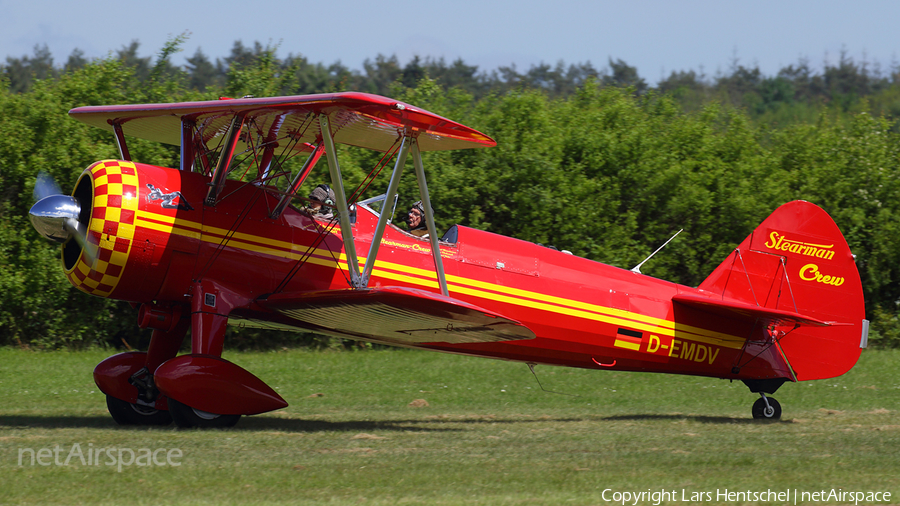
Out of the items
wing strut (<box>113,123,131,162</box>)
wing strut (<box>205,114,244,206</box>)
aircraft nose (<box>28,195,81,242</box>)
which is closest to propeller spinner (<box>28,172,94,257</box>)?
aircraft nose (<box>28,195,81,242</box>)

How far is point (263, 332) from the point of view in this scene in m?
17.8

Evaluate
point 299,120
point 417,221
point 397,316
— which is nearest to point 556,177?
point 417,221

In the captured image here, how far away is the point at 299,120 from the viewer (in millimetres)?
8602

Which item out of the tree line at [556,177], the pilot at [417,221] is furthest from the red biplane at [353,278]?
the tree line at [556,177]

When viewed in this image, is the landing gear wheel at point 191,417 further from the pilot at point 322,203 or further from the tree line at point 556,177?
the tree line at point 556,177

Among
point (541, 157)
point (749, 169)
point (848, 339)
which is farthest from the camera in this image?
point (749, 169)

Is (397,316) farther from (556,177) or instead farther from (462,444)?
(556,177)

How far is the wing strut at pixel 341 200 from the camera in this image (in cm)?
774

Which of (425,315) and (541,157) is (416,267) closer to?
(425,315)

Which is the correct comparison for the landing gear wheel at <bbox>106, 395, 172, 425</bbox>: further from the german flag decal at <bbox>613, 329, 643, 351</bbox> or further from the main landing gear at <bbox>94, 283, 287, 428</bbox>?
the german flag decal at <bbox>613, 329, 643, 351</bbox>

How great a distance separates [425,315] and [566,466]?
1.96m

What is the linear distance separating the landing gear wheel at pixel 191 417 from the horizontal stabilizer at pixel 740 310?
5549 millimetres

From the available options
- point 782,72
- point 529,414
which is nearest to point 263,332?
point 529,414

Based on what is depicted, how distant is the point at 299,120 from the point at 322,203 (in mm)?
881
